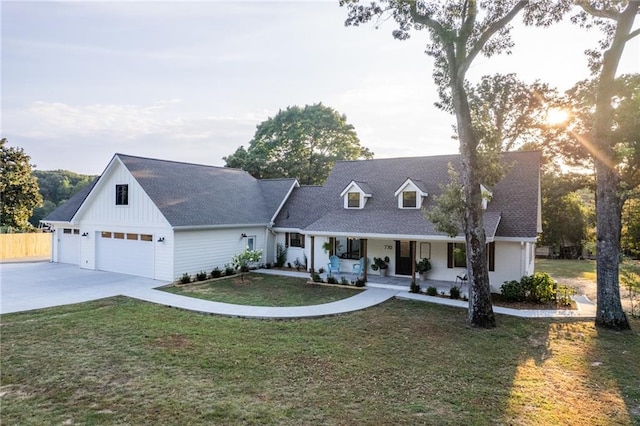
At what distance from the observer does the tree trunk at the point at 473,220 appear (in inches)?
435

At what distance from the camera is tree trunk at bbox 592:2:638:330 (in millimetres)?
11207

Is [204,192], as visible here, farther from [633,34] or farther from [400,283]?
Result: [633,34]

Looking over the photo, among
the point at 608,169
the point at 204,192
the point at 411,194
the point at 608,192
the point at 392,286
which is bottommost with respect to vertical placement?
the point at 392,286

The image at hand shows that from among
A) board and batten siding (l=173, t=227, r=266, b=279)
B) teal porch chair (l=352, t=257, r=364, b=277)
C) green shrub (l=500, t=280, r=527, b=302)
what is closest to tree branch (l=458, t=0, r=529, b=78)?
green shrub (l=500, t=280, r=527, b=302)

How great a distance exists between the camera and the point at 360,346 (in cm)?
888

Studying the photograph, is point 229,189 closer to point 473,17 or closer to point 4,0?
point 4,0

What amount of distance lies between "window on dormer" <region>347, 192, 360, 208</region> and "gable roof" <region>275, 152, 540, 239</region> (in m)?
0.55

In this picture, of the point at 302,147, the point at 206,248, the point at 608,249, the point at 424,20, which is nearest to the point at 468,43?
the point at 424,20

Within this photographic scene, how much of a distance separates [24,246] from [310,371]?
90.6ft

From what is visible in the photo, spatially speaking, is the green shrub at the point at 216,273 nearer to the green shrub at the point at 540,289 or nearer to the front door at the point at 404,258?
the front door at the point at 404,258

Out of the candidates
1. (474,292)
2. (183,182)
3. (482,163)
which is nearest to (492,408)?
(474,292)

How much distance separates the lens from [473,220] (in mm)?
11328

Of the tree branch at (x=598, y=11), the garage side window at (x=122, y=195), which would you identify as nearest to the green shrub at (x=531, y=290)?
the tree branch at (x=598, y=11)

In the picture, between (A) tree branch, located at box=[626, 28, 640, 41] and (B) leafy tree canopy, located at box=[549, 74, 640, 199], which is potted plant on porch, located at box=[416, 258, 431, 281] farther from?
(A) tree branch, located at box=[626, 28, 640, 41]
